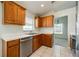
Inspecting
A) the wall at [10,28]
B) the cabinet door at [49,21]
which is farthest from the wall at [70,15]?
the wall at [10,28]

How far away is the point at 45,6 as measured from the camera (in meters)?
2.68

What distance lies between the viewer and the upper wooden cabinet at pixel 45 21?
2.66 m

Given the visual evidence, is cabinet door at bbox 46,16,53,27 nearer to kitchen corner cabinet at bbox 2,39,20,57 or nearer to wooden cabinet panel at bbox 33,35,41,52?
wooden cabinet panel at bbox 33,35,41,52

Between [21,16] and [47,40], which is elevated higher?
[21,16]

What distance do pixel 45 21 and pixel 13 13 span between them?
962 millimetres

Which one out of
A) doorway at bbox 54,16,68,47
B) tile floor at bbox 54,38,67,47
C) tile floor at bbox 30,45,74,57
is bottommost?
tile floor at bbox 30,45,74,57

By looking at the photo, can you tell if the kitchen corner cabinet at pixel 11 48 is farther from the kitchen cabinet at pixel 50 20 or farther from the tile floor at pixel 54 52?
the kitchen cabinet at pixel 50 20

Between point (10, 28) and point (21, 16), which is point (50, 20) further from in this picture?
point (10, 28)

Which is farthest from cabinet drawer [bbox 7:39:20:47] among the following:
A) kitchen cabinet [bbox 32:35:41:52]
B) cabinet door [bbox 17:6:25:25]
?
kitchen cabinet [bbox 32:35:41:52]

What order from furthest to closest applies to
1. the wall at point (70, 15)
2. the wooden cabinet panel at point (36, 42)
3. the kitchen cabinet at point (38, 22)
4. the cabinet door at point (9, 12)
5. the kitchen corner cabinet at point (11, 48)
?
A: the wooden cabinet panel at point (36, 42) → the kitchen cabinet at point (38, 22) → the wall at point (70, 15) → the cabinet door at point (9, 12) → the kitchen corner cabinet at point (11, 48)

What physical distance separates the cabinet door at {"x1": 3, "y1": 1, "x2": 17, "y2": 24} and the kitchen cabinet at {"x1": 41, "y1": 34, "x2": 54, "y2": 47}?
1.06 m

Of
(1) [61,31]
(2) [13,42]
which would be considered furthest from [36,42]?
(2) [13,42]

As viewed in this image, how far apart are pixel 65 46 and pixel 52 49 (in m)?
0.39

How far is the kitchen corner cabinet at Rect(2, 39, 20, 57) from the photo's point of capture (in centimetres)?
192
